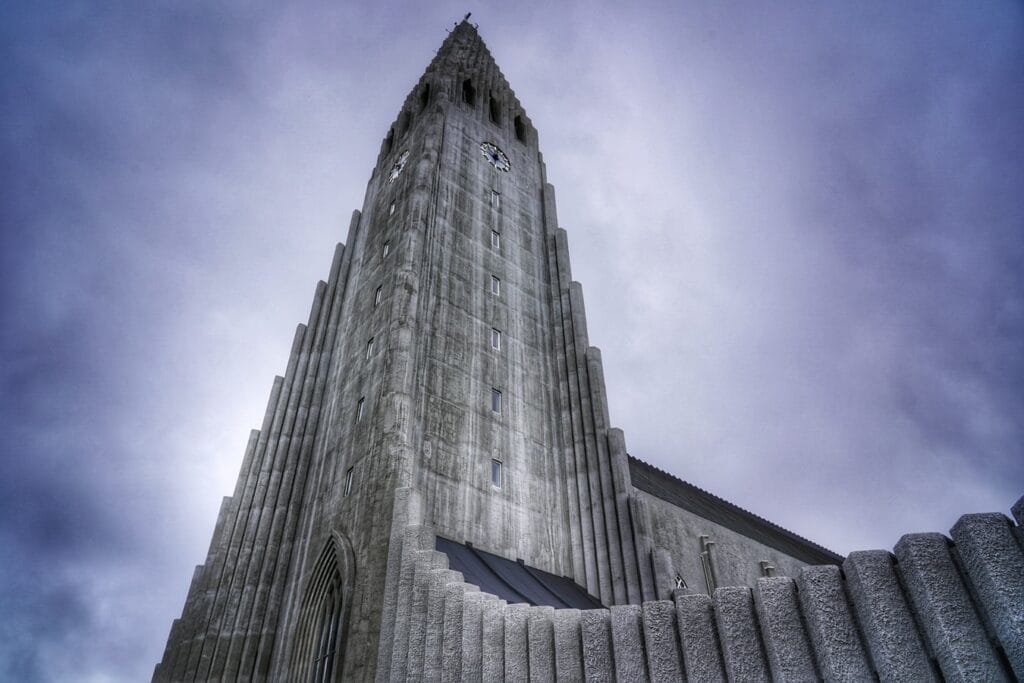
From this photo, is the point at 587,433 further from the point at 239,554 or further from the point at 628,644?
the point at 628,644

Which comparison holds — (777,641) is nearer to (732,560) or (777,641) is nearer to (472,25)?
(732,560)

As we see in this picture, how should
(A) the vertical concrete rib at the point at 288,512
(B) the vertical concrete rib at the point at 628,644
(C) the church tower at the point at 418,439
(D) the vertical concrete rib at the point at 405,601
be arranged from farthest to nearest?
1. (A) the vertical concrete rib at the point at 288,512
2. (C) the church tower at the point at 418,439
3. (D) the vertical concrete rib at the point at 405,601
4. (B) the vertical concrete rib at the point at 628,644

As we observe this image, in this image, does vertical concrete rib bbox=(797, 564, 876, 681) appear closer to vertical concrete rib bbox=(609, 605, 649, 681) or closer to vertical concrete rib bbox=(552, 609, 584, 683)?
vertical concrete rib bbox=(609, 605, 649, 681)

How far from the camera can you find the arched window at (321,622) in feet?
62.4

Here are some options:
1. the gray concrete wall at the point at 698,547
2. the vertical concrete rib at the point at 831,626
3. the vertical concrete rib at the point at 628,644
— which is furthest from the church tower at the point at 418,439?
the vertical concrete rib at the point at 831,626

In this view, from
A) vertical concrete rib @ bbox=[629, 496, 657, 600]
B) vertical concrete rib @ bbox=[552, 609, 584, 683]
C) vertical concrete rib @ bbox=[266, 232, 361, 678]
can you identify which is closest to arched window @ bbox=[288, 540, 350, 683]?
vertical concrete rib @ bbox=[266, 232, 361, 678]

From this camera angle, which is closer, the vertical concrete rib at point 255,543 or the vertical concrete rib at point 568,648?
the vertical concrete rib at point 568,648

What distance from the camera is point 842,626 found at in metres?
7.80

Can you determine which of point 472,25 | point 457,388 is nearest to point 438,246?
point 457,388

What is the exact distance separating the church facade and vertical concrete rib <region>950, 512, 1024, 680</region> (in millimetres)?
22

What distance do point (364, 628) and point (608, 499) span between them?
1019cm

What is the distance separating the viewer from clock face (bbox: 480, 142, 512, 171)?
35812 millimetres

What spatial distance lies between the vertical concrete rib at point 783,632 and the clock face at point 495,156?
30.4 m

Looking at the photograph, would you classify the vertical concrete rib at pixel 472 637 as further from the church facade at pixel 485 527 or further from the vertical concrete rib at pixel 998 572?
the vertical concrete rib at pixel 998 572
